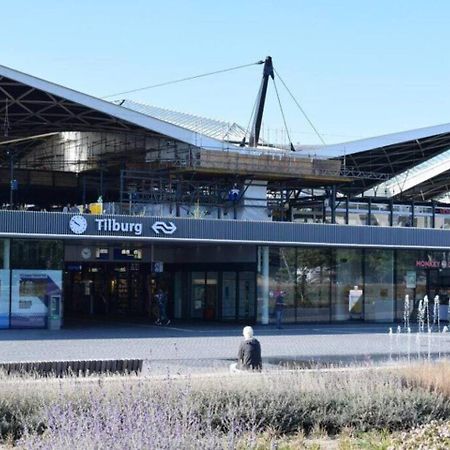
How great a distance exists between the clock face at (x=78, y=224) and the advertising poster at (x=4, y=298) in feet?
9.14

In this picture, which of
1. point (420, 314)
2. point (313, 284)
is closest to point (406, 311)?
point (420, 314)

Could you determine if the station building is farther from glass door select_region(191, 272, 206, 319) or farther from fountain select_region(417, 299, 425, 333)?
fountain select_region(417, 299, 425, 333)

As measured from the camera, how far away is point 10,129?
2009 inches

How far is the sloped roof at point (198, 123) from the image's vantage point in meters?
47.2

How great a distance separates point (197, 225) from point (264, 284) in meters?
4.67

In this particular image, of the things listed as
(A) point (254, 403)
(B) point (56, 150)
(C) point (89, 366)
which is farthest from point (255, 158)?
(A) point (254, 403)

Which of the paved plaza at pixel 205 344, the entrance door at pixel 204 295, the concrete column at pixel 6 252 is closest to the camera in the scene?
the paved plaza at pixel 205 344

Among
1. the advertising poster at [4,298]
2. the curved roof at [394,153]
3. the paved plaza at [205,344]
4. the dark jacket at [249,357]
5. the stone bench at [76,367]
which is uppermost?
the curved roof at [394,153]

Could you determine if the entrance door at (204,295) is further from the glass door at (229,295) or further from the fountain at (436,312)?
the fountain at (436,312)

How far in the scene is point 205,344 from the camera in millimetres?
26391

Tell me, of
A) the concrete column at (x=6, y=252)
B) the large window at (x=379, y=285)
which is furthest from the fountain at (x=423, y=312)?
the concrete column at (x=6, y=252)

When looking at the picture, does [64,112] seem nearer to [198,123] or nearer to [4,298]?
[198,123]

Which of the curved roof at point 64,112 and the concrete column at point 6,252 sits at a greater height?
the curved roof at point 64,112

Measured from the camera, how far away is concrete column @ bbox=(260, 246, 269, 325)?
35.5 metres
